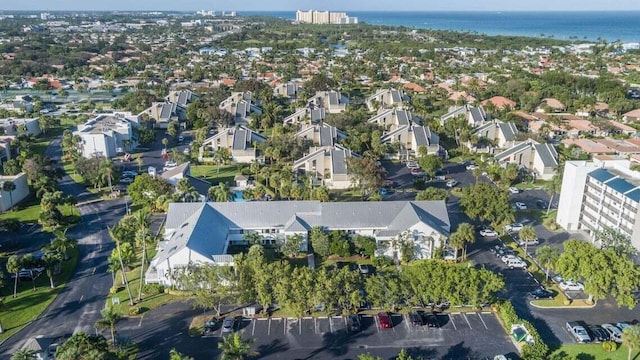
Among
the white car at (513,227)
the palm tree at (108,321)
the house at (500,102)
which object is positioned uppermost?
the house at (500,102)

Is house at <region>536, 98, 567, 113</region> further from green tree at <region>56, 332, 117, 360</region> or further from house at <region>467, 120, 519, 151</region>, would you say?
green tree at <region>56, 332, 117, 360</region>

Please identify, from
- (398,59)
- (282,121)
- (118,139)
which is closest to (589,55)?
(398,59)

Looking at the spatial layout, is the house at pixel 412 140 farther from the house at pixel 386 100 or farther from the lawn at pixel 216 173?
the house at pixel 386 100

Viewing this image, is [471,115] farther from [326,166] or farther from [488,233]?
[488,233]

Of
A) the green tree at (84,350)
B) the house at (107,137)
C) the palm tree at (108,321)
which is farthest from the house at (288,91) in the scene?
the green tree at (84,350)

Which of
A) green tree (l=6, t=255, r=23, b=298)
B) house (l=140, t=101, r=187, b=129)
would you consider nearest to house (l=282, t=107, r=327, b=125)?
house (l=140, t=101, r=187, b=129)

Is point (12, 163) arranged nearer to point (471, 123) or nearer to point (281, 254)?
point (281, 254)
